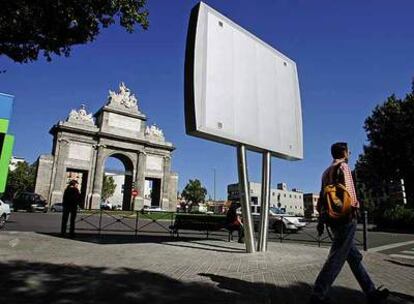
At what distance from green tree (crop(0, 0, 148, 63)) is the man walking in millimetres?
8135

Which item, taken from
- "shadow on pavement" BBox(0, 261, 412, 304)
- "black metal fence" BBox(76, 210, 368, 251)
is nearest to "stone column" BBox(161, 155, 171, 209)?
"black metal fence" BBox(76, 210, 368, 251)

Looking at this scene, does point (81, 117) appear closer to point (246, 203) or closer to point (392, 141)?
point (392, 141)

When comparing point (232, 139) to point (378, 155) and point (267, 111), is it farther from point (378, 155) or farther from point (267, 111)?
point (378, 155)

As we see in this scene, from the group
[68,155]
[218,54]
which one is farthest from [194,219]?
[68,155]

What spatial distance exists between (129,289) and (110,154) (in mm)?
54260

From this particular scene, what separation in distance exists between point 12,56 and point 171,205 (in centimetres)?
5326

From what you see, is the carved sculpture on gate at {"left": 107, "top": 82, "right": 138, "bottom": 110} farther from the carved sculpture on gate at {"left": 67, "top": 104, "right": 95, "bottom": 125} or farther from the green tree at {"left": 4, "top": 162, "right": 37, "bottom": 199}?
the green tree at {"left": 4, "top": 162, "right": 37, "bottom": 199}

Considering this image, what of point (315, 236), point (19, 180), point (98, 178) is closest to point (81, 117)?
point (98, 178)

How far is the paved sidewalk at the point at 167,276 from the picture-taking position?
4.54 m

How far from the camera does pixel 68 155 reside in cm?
5331

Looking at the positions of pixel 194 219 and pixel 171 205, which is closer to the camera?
pixel 194 219

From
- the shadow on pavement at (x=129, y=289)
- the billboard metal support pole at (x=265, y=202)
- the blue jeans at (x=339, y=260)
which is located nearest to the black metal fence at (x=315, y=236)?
the billboard metal support pole at (x=265, y=202)

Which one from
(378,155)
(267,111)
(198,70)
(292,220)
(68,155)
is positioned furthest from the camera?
(68,155)

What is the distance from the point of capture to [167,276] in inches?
226
